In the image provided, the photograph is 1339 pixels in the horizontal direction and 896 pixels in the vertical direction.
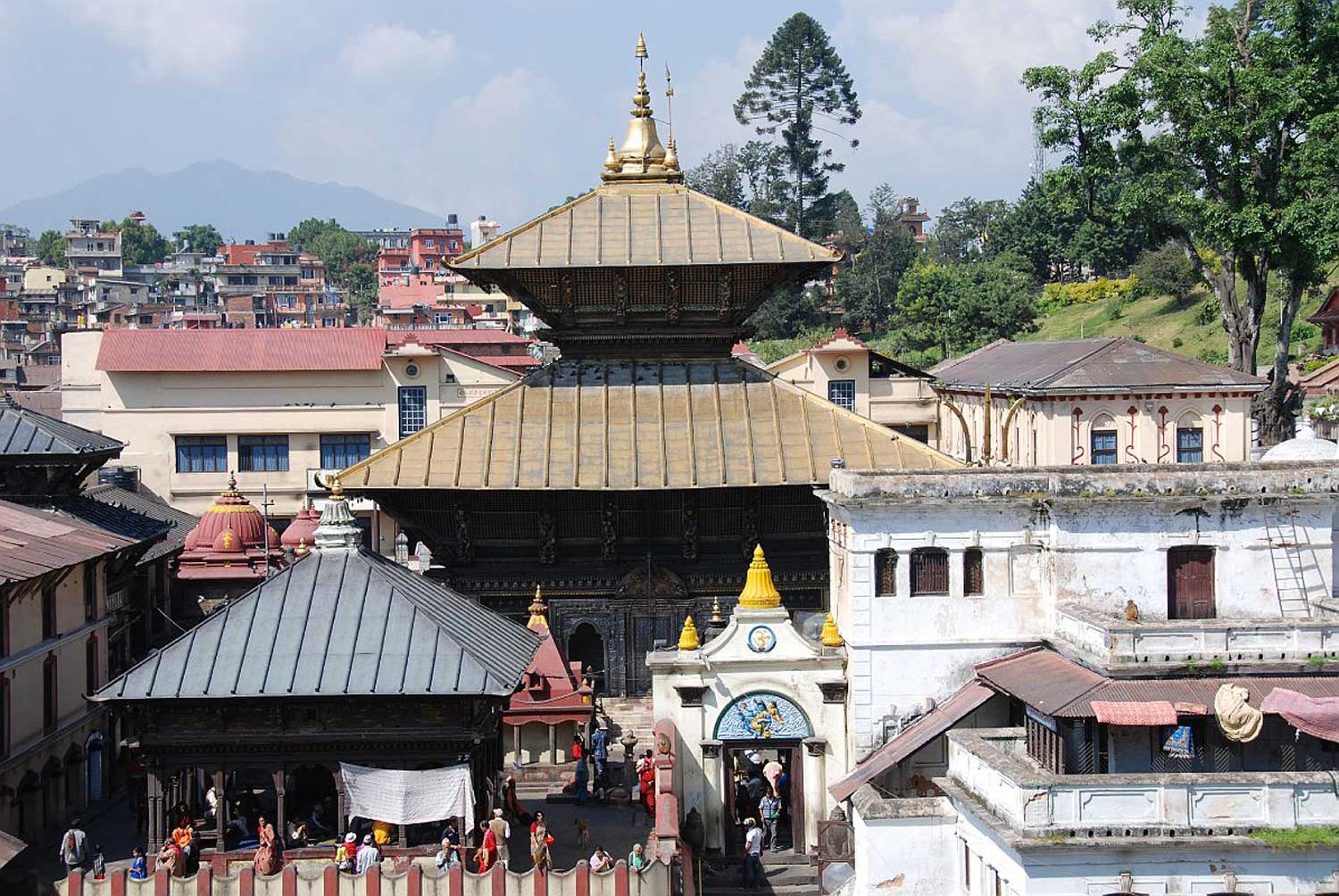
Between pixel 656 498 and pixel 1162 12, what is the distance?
84.0 ft

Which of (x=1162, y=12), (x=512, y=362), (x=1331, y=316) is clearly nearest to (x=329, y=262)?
(x=512, y=362)

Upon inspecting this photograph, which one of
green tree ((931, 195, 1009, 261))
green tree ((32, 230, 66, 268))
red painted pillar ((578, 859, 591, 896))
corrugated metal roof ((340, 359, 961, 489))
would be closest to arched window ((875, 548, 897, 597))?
corrugated metal roof ((340, 359, 961, 489))

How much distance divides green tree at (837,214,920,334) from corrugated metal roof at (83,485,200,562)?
60.9 metres

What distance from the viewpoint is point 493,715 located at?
1072 inches

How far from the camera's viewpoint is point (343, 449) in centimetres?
7038

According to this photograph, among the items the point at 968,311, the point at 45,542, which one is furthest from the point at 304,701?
the point at 968,311

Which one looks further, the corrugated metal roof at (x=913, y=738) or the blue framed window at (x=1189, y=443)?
the blue framed window at (x=1189, y=443)

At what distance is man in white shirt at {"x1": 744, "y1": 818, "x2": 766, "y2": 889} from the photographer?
29234mm

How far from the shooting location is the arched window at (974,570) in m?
30.6

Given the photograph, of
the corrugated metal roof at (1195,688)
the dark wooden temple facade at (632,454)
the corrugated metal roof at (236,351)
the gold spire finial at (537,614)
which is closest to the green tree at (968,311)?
Result: the corrugated metal roof at (236,351)

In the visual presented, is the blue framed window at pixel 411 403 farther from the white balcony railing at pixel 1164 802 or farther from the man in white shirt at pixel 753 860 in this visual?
the white balcony railing at pixel 1164 802

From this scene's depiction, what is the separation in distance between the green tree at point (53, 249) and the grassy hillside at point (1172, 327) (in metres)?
122

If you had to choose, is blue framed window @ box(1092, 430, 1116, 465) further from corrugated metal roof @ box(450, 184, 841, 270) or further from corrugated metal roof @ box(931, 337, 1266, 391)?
corrugated metal roof @ box(450, 184, 841, 270)

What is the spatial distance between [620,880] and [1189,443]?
3672 centimetres
